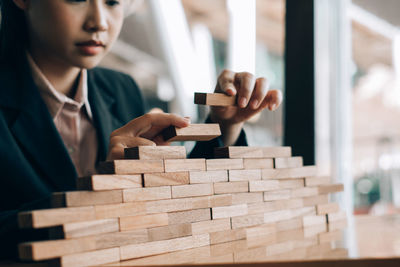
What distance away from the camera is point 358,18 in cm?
152

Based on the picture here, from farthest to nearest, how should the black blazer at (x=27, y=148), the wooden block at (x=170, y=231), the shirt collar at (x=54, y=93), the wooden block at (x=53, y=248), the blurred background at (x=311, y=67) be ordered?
the blurred background at (x=311, y=67) < the shirt collar at (x=54, y=93) < the black blazer at (x=27, y=148) < the wooden block at (x=170, y=231) < the wooden block at (x=53, y=248)

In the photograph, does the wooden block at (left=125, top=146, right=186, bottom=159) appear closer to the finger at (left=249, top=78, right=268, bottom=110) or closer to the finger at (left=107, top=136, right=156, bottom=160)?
the finger at (left=107, top=136, right=156, bottom=160)

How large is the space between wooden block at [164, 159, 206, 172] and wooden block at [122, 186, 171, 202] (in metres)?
0.03

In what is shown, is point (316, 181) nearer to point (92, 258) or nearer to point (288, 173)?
point (288, 173)

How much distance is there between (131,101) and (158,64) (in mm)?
1648

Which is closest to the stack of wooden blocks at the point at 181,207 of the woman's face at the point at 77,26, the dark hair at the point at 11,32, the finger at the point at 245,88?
the finger at the point at 245,88

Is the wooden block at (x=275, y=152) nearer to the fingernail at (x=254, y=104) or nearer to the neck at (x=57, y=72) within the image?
the fingernail at (x=254, y=104)

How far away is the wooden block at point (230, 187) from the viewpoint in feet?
2.24

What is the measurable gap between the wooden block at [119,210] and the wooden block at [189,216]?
0.05 meters

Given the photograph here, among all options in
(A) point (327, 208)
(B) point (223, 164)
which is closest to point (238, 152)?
(B) point (223, 164)

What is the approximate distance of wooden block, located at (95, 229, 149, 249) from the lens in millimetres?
567

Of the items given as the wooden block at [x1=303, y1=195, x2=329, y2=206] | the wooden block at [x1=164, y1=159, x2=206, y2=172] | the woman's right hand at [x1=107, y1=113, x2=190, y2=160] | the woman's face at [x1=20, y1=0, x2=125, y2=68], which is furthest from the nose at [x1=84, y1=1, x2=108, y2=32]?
the wooden block at [x1=303, y1=195, x2=329, y2=206]

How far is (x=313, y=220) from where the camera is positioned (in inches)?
30.9

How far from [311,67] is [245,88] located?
56 centimetres
